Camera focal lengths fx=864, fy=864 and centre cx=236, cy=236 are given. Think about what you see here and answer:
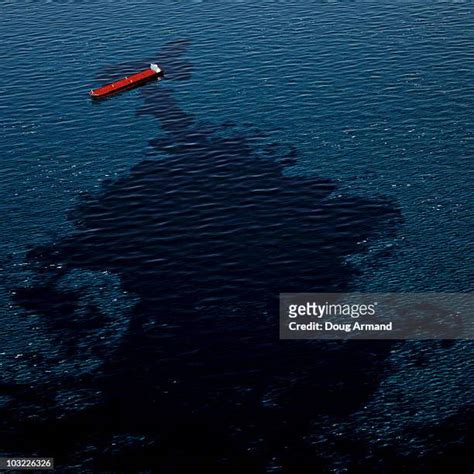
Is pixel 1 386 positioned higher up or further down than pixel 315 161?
further down

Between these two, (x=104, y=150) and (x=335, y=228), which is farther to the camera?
(x=104, y=150)

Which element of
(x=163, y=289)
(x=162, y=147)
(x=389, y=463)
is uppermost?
(x=162, y=147)

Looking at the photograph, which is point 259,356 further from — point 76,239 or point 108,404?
point 76,239

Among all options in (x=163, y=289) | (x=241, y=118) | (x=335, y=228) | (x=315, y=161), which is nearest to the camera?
(x=163, y=289)

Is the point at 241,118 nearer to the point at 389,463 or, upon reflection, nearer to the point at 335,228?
the point at 335,228

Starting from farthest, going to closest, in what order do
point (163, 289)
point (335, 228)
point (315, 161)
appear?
point (315, 161) → point (335, 228) → point (163, 289)

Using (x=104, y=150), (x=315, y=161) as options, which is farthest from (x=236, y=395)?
(x=104, y=150)
